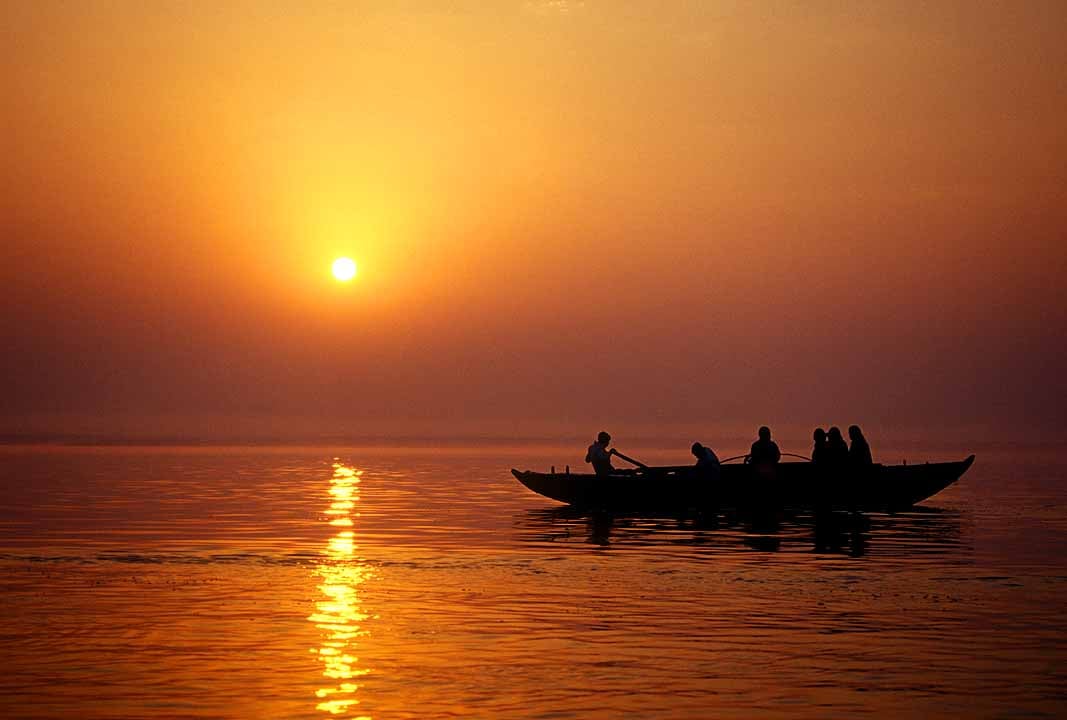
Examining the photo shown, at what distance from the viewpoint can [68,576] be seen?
27.8 metres

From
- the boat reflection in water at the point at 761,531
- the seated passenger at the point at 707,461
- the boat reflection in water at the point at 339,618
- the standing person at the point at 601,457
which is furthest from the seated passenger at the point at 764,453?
the boat reflection in water at the point at 339,618

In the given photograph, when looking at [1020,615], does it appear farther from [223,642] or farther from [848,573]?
[223,642]

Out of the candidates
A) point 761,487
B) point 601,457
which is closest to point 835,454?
point 761,487

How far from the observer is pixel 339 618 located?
22.0 metres

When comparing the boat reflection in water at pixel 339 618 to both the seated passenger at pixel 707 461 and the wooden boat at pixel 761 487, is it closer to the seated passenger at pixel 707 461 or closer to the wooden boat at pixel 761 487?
the wooden boat at pixel 761 487

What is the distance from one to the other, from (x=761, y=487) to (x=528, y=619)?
26.1 m

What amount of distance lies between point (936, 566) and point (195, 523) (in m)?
22.1

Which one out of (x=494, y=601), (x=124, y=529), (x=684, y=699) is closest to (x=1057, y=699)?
(x=684, y=699)

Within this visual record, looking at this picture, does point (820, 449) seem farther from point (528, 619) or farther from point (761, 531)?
point (528, 619)

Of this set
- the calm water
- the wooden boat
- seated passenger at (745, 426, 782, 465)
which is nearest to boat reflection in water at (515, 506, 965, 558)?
the calm water

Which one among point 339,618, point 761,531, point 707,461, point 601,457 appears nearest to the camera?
point 339,618

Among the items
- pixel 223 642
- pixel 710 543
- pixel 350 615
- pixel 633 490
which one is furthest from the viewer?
pixel 633 490

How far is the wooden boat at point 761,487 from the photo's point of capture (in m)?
46.9

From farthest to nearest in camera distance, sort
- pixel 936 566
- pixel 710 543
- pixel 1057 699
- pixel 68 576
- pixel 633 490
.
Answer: pixel 633 490
pixel 710 543
pixel 936 566
pixel 68 576
pixel 1057 699
